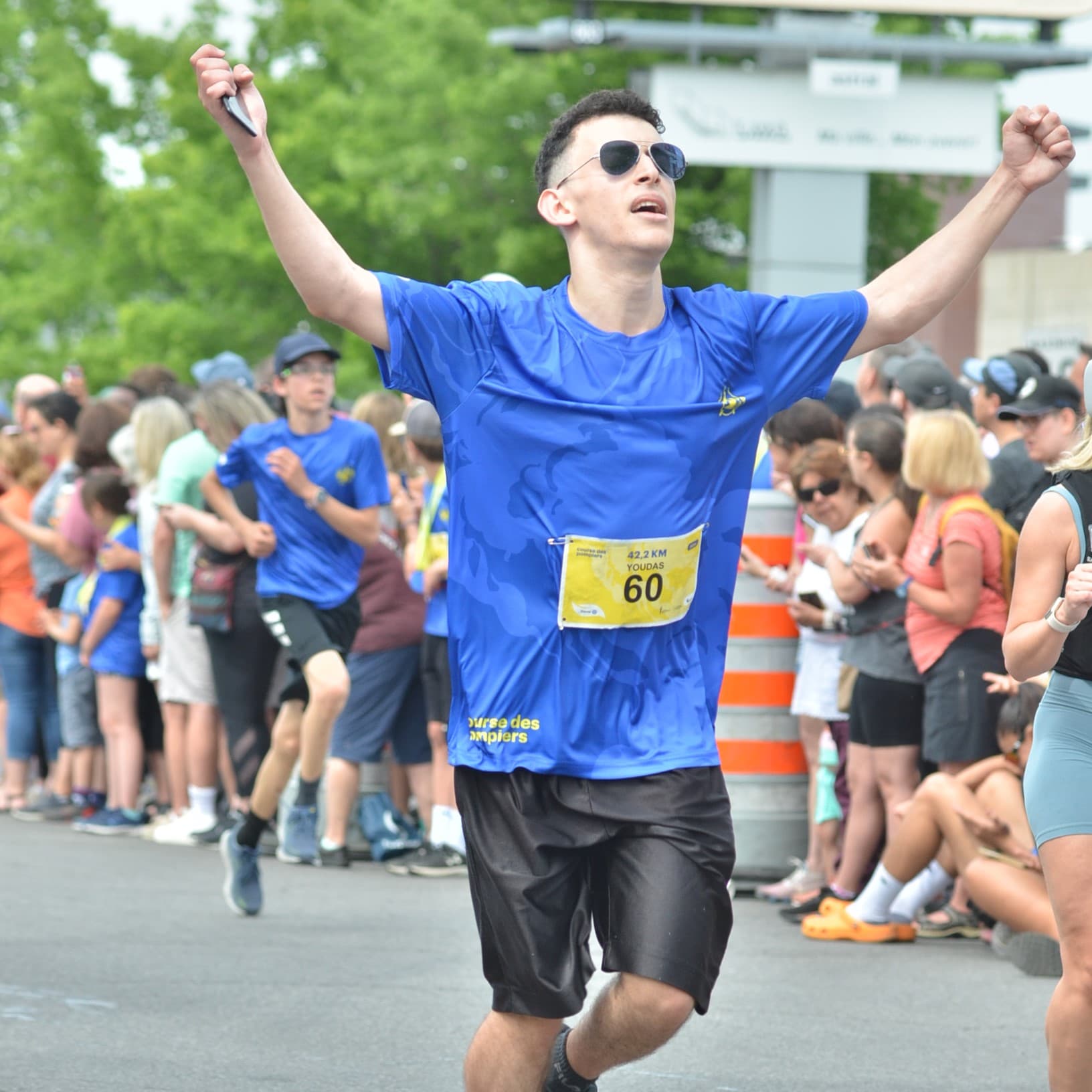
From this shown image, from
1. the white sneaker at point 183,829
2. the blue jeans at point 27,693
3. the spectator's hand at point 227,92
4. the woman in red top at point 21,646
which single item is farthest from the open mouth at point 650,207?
the blue jeans at point 27,693

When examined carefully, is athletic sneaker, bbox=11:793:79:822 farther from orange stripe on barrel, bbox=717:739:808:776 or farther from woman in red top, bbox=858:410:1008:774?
woman in red top, bbox=858:410:1008:774

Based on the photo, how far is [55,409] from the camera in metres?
13.5

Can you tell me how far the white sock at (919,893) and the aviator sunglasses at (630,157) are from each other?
15.2 ft

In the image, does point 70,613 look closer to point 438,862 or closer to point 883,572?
point 438,862

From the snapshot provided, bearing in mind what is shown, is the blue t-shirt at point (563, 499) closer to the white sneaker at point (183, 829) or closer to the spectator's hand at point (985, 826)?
the spectator's hand at point (985, 826)

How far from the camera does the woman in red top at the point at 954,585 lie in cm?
842

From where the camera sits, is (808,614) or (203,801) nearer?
(808,614)

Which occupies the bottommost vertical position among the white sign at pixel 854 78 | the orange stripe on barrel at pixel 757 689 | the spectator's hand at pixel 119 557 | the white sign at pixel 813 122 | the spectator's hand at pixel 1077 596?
the orange stripe on barrel at pixel 757 689

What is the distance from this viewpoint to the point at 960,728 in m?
8.49

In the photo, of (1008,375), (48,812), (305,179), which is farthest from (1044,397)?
(305,179)

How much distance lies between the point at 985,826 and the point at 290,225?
459 cm

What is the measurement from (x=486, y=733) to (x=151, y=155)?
3252 cm

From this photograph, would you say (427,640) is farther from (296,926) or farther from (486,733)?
(486,733)

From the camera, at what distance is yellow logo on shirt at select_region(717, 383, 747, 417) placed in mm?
4586
